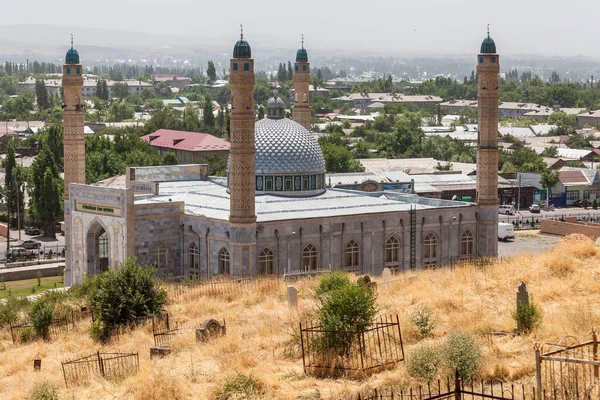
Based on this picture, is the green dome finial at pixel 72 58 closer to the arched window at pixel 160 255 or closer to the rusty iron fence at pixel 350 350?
the arched window at pixel 160 255

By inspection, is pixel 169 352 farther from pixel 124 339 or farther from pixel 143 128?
pixel 143 128

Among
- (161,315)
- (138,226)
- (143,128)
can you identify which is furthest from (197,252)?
(143,128)

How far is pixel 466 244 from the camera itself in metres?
45.4

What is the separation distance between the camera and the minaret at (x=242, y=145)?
40.0 meters

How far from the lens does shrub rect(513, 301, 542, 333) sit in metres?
21.9

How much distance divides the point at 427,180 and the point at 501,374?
56538 millimetres

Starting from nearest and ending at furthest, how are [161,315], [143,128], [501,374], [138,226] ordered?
[501,374] < [161,315] < [138,226] < [143,128]

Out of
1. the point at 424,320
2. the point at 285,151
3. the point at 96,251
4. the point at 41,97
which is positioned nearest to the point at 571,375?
the point at 424,320

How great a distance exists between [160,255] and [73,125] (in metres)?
9.82

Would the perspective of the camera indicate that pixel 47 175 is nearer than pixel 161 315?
No

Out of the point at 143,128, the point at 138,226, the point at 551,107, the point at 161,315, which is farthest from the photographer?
the point at 551,107

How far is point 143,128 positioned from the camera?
11862 cm

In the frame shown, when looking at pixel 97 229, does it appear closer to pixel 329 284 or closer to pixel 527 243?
pixel 329 284

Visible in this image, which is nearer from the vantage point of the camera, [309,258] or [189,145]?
[309,258]
